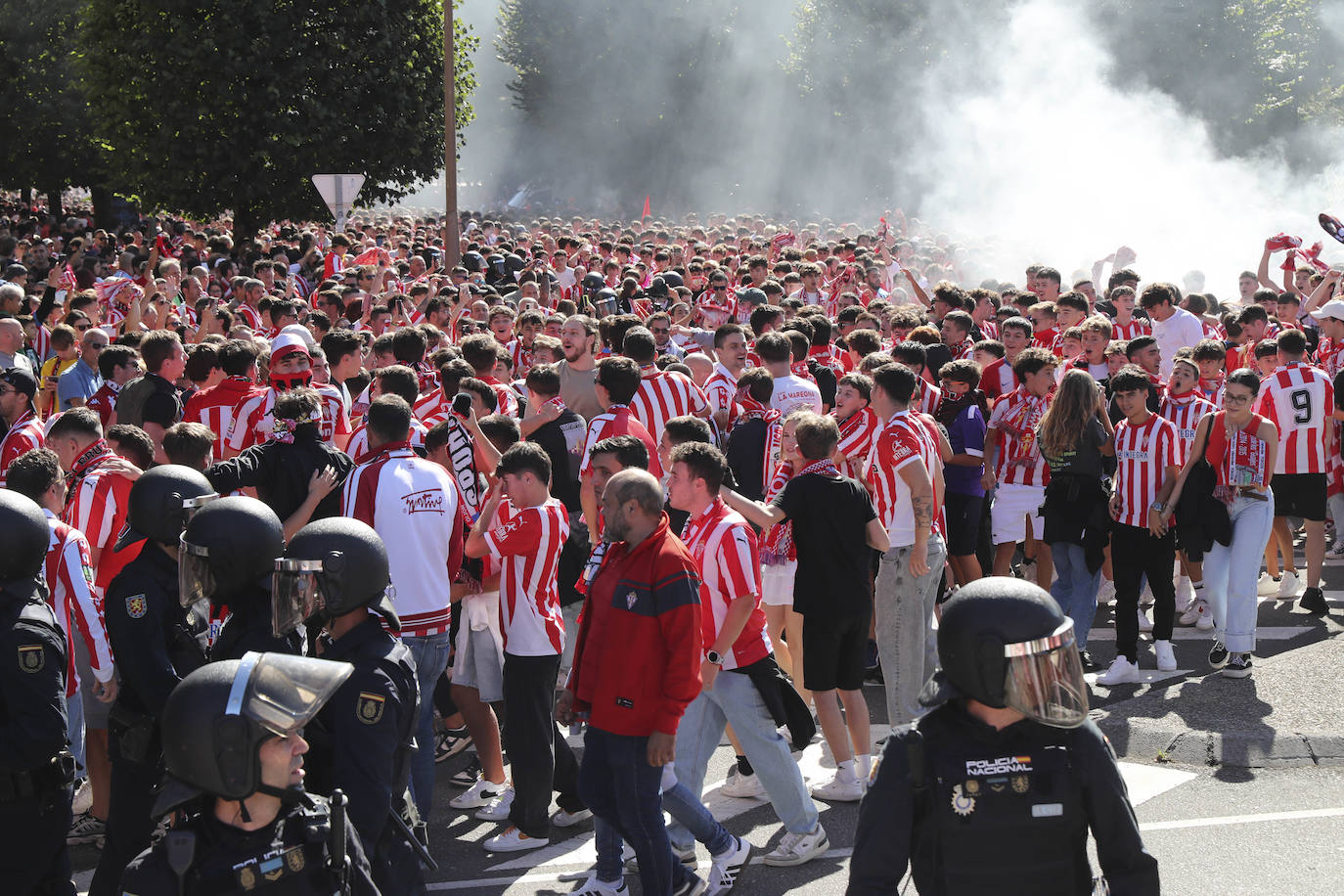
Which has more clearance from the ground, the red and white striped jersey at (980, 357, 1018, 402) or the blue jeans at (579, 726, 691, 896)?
the red and white striped jersey at (980, 357, 1018, 402)

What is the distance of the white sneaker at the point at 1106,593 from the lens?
32.9 feet

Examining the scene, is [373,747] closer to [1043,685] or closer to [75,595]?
[1043,685]

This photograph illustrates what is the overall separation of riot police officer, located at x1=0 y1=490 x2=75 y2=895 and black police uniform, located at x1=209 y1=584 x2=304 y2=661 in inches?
20.0

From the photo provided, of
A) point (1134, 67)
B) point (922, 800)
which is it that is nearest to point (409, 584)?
point (922, 800)

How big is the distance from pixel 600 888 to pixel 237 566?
2042 mm

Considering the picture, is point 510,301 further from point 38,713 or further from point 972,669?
point 972,669

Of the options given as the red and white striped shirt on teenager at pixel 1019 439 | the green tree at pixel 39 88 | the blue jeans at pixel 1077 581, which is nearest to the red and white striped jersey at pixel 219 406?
the red and white striped shirt on teenager at pixel 1019 439

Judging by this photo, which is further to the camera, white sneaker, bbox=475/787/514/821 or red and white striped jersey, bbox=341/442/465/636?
white sneaker, bbox=475/787/514/821

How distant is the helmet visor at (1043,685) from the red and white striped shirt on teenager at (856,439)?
13.6 feet

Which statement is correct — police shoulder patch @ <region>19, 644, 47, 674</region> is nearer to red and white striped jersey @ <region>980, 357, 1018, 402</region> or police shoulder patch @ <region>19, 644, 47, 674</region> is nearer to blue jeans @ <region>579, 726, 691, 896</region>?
blue jeans @ <region>579, 726, 691, 896</region>

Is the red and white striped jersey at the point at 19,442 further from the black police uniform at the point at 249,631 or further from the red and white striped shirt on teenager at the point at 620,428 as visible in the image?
the black police uniform at the point at 249,631

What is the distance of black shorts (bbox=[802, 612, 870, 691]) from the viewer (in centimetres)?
633

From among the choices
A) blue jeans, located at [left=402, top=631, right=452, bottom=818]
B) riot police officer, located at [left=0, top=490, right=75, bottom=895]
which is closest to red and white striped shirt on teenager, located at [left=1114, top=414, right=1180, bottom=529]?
blue jeans, located at [left=402, top=631, right=452, bottom=818]

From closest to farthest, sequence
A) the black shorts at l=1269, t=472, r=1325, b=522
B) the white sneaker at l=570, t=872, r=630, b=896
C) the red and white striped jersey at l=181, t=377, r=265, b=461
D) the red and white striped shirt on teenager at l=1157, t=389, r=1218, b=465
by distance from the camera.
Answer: the white sneaker at l=570, t=872, r=630, b=896 < the red and white striped jersey at l=181, t=377, r=265, b=461 < the red and white striped shirt on teenager at l=1157, t=389, r=1218, b=465 < the black shorts at l=1269, t=472, r=1325, b=522
